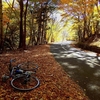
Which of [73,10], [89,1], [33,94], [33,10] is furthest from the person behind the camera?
[33,10]

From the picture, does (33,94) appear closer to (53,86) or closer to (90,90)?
(53,86)

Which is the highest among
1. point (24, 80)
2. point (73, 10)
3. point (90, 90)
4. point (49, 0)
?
point (49, 0)

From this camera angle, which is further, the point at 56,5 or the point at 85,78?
the point at 56,5

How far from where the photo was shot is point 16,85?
4.85m

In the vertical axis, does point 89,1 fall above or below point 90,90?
above

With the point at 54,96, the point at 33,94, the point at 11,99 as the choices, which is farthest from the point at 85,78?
the point at 11,99

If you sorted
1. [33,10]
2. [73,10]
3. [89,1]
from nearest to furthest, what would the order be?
[89,1], [73,10], [33,10]

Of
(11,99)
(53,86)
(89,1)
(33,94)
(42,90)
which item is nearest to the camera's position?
(11,99)

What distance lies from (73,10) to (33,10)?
6379mm

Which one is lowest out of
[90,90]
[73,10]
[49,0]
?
[90,90]

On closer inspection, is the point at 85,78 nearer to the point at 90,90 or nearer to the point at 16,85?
the point at 90,90

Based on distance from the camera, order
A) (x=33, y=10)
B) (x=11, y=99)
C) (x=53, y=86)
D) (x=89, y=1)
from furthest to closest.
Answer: (x=33, y=10)
(x=89, y=1)
(x=53, y=86)
(x=11, y=99)

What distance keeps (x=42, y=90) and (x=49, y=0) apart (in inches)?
776

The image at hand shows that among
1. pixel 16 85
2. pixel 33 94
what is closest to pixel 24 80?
pixel 16 85
